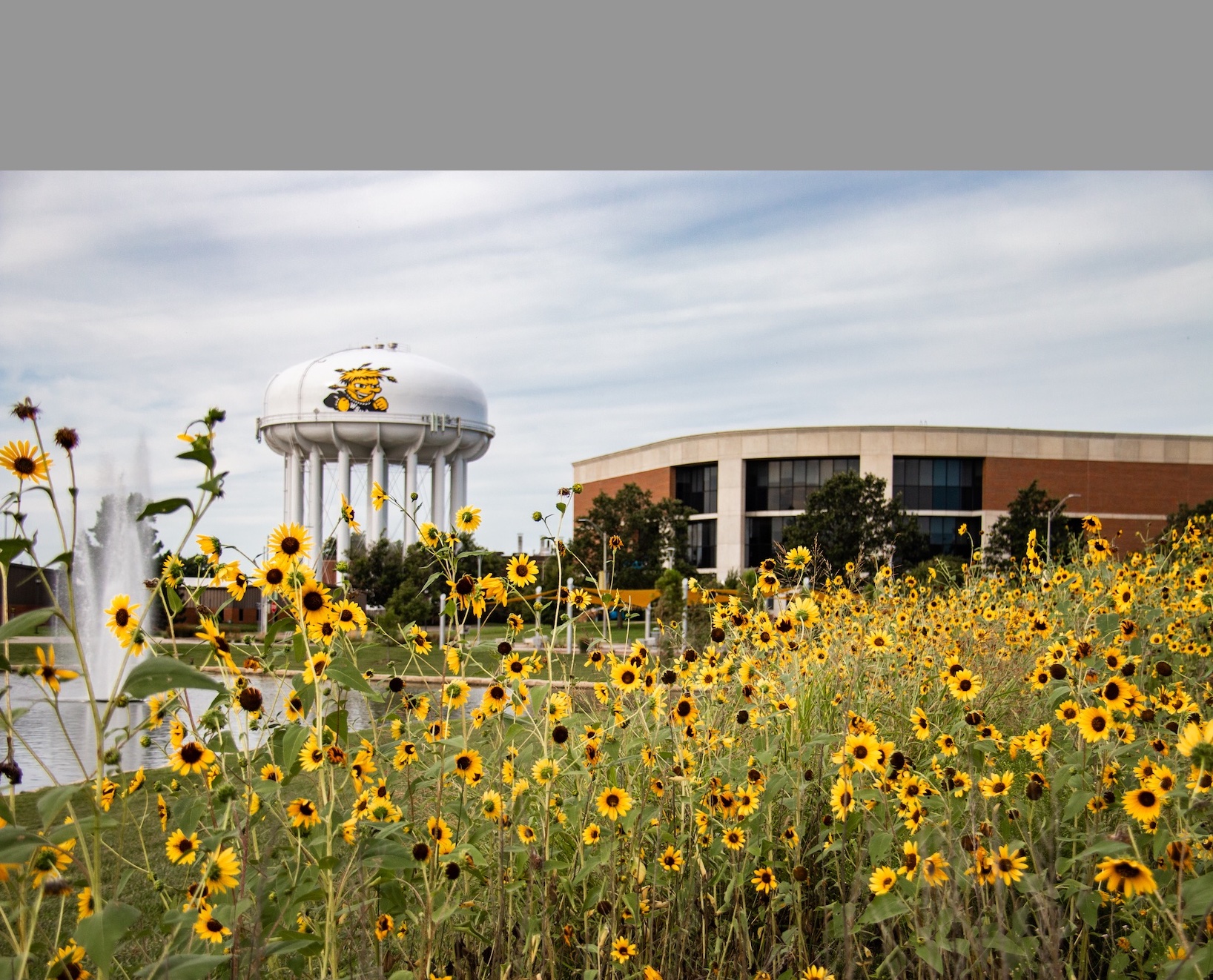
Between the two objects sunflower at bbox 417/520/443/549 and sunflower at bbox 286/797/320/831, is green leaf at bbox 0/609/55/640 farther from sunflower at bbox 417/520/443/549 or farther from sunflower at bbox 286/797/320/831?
sunflower at bbox 417/520/443/549

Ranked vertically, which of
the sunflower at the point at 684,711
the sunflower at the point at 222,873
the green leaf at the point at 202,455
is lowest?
the sunflower at the point at 222,873

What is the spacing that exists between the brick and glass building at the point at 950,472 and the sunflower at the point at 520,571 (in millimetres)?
41132

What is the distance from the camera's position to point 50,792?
154 cm

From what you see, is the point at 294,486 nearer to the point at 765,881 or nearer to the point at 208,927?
the point at 765,881

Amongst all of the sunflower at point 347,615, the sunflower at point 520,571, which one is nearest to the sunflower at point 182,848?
the sunflower at point 347,615

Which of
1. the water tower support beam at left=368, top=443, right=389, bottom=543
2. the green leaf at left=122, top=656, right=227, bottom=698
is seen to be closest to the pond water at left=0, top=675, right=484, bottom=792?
the green leaf at left=122, top=656, right=227, bottom=698

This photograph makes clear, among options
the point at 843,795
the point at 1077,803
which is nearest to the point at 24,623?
the point at 843,795

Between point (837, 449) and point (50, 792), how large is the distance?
44.3m

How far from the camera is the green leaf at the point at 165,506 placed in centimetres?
151

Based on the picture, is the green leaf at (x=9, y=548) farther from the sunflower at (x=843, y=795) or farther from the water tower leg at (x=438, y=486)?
the water tower leg at (x=438, y=486)

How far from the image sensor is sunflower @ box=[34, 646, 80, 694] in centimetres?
178

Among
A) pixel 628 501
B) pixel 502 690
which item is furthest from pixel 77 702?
pixel 628 501

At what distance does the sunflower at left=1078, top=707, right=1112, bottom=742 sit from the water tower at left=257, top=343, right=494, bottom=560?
32.0m

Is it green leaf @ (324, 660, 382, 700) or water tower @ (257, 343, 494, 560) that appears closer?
green leaf @ (324, 660, 382, 700)
